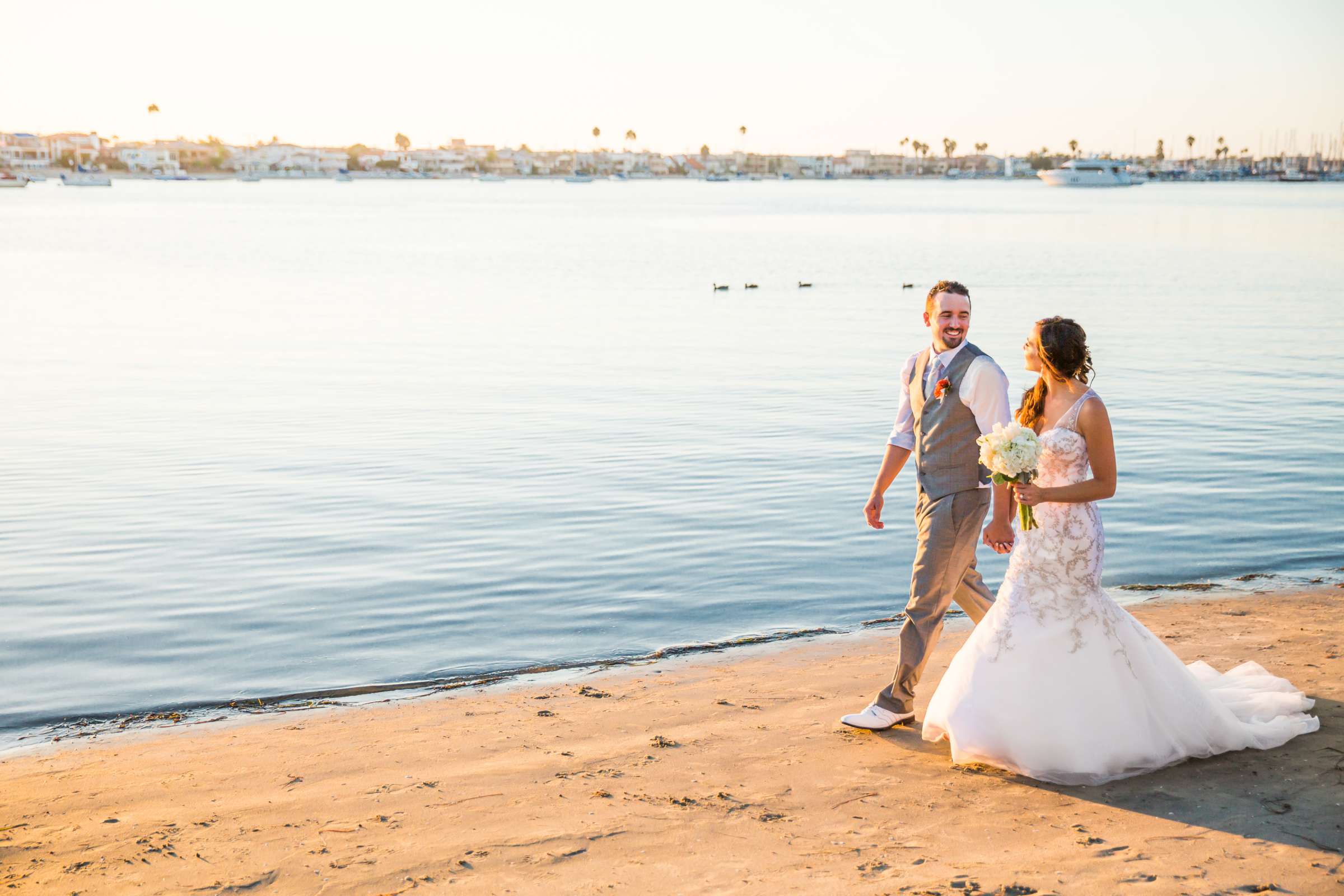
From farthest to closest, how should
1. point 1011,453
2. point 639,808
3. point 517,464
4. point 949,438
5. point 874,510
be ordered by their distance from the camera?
point 517,464, point 874,510, point 949,438, point 639,808, point 1011,453

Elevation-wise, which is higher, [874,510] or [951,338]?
[951,338]

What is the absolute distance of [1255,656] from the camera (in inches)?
315

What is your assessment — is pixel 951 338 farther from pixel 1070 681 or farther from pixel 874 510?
pixel 1070 681

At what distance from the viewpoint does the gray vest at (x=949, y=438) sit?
638 centimetres

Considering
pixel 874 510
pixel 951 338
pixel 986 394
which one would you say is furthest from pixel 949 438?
pixel 874 510

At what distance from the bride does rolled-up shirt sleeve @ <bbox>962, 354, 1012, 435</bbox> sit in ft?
0.43

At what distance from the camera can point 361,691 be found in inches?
331

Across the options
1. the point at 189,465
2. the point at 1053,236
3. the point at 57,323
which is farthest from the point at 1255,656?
the point at 1053,236

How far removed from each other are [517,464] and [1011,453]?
11.1 meters

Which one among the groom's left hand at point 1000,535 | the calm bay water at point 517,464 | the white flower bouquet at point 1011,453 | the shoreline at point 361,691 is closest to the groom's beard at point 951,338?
the white flower bouquet at point 1011,453

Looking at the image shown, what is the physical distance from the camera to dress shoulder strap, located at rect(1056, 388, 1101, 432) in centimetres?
596

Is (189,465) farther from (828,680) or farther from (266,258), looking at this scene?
(266,258)

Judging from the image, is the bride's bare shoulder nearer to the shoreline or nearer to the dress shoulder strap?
the dress shoulder strap

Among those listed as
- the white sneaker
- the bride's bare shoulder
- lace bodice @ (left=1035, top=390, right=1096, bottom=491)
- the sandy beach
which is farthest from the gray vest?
the sandy beach
